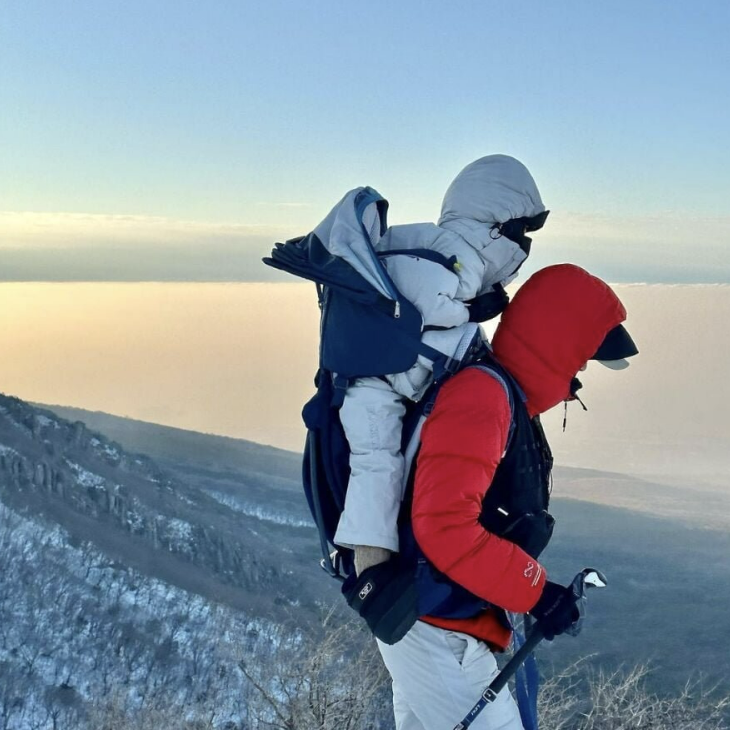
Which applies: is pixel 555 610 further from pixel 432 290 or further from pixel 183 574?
pixel 183 574

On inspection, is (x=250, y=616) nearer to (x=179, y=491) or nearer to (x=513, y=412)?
(x=179, y=491)

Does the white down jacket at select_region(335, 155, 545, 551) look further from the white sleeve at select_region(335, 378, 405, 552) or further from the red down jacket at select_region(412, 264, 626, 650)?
the red down jacket at select_region(412, 264, 626, 650)

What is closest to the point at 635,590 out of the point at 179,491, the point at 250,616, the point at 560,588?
the point at 250,616

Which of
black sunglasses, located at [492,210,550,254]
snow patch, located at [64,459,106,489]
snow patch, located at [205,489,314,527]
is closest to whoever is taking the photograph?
black sunglasses, located at [492,210,550,254]

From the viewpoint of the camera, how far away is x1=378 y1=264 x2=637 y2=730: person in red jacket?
2.86 meters

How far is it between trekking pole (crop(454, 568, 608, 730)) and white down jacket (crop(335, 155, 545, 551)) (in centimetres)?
61

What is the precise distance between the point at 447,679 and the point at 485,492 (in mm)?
717

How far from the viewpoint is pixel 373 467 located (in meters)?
3.02

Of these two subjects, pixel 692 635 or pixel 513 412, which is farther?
pixel 692 635

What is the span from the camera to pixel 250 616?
5306cm

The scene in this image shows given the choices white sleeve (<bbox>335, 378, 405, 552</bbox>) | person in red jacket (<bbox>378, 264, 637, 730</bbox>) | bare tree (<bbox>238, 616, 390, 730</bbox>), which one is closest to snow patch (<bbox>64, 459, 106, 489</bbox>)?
bare tree (<bbox>238, 616, 390, 730</bbox>)

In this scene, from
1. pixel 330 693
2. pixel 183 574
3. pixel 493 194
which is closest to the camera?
pixel 493 194

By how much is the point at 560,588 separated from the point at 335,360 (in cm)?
113

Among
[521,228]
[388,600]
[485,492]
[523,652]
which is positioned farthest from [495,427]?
[523,652]
